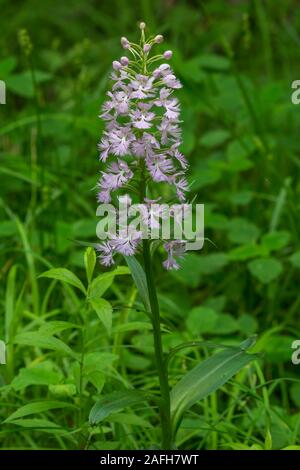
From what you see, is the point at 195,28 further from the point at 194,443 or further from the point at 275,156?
the point at 194,443

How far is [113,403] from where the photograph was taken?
72.7 inches

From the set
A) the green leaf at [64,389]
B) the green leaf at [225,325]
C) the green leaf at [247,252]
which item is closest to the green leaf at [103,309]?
the green leaf at [64,389]

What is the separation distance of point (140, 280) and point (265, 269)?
1059mm

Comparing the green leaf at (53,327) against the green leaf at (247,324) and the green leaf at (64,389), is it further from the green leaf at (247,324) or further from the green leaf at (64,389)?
the green leaf at (247,324)

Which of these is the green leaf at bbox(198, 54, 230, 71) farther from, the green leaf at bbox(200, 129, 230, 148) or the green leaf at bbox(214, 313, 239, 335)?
the green leaf at bbox(214, 313, 239, 335)

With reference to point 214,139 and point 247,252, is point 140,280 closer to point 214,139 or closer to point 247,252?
point 247,252

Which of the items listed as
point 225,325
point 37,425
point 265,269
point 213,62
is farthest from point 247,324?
point 213,62

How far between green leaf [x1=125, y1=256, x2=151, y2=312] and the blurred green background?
42cm

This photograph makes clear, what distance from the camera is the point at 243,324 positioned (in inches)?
116

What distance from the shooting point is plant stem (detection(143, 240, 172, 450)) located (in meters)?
1.88

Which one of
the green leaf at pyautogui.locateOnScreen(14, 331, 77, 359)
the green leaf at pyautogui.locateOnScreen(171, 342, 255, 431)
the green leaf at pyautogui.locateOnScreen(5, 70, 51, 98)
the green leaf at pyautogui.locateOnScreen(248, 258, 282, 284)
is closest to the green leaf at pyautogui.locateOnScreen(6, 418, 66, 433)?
the green leaf at pyautogui.locateOnScreen(14, 331, 77, 359)

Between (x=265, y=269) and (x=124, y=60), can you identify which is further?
(x=265, y=269)

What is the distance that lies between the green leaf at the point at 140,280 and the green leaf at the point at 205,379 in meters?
0.20

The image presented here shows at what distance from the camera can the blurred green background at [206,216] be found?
2.65 meters
